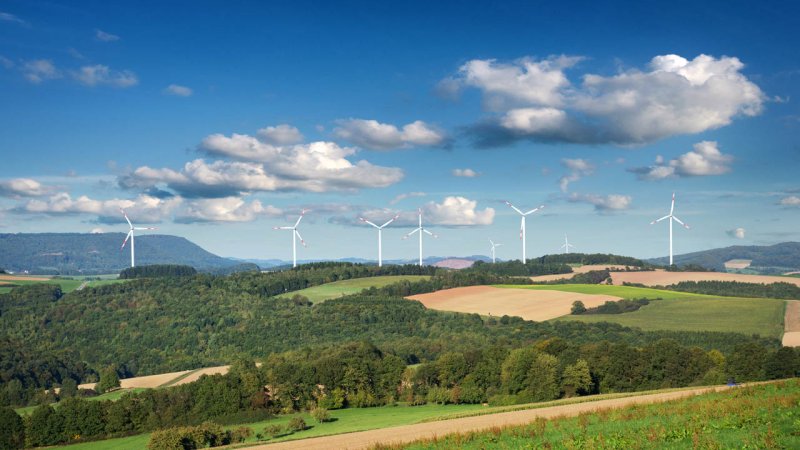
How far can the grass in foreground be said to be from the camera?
2339 cm

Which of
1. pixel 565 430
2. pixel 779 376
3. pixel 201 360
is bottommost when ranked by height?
pixel 201 360

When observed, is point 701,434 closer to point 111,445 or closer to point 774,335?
point 111,445

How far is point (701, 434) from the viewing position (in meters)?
25.0

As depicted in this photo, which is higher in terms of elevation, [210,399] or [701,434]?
[701,434]

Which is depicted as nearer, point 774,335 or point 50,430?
point 50,430

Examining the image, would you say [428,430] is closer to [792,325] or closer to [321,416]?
[321,416]

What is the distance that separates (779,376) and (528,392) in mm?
26931

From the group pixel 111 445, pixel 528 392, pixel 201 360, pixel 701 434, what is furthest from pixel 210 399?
pixel 201 360

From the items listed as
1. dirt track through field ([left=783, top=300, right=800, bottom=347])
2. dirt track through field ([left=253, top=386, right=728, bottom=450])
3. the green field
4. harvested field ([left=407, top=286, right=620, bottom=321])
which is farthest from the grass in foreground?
harvested field ([left=407, top=286, right=620, bottom=321])

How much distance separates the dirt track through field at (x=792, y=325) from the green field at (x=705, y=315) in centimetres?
104

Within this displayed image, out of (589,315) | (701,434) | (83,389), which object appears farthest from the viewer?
(589,315)

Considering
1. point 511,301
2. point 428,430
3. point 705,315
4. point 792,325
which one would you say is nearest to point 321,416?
point 428,430

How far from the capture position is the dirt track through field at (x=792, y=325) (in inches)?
4357

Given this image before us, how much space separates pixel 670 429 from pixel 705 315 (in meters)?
124
